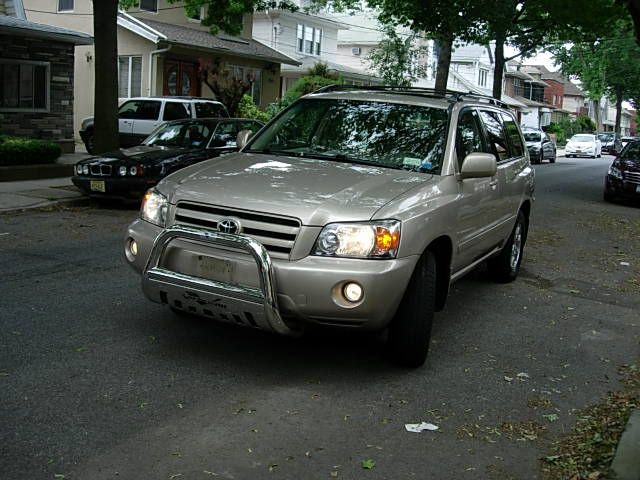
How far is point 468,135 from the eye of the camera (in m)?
6.15

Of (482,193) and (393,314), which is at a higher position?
(482,193)

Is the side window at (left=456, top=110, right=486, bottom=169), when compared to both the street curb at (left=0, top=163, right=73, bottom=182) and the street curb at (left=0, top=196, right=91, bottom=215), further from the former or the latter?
the street curb at (left=0, top=163, right=73, bottom=182)

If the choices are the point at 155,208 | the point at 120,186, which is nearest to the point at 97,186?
the point at 120,186

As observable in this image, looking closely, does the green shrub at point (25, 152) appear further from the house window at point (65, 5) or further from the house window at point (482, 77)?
the house window at point (482, 77)

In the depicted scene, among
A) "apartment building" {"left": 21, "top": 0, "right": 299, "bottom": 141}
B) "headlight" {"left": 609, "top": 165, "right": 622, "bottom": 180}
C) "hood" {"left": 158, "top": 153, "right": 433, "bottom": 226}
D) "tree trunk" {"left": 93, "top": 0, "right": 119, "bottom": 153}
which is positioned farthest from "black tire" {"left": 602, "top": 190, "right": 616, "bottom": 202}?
"apartment building" {"left": 21, "top": 0, "right": 299, "bottom": 141}

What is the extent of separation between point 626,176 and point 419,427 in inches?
596

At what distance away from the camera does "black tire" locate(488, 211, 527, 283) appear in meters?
7.86

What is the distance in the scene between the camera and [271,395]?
177 inches

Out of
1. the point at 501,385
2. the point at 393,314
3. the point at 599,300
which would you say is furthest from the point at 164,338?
the point at 599,300

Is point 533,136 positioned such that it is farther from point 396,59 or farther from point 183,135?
point 183,135

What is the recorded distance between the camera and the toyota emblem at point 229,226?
454 centimetres

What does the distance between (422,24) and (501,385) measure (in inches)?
767

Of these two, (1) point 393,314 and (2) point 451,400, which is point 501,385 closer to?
(2) point 451,400

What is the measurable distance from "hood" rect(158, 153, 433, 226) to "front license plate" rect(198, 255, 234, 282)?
1.15 ft
